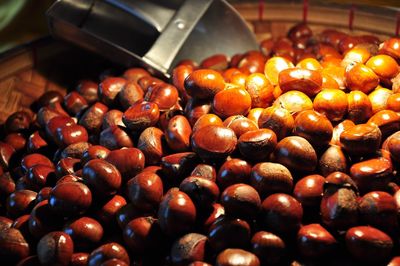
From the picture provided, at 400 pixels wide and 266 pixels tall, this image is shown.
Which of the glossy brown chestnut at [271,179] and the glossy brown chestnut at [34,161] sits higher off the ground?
the glossy brown chestnut at [271,179]

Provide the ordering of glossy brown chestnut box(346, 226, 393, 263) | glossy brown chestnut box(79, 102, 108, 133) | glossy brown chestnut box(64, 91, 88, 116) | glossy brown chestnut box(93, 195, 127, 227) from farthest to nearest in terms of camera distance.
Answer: glossy brown chestnut box(64, 91, 88, 116), glossy brown chestnut box(79, 102, 108, 133), glossy brown chestnut box(93, 195, 127, 227), glossy brown chestnut box(346, 226, 393, 263)

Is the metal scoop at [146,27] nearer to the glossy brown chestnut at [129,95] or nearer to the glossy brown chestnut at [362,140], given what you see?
the glossy brown chestnut at [129,95]

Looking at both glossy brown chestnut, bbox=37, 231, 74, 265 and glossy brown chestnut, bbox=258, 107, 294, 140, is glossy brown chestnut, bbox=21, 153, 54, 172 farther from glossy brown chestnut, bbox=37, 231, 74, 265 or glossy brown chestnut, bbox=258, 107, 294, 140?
glossy brown chestnut, bbox=258, 107, 294, 140

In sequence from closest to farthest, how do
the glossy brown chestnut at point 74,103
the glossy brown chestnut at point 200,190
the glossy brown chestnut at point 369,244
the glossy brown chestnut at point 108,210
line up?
the glossy brown chestnut at point 369,244 → the glossy brown chestnut at point 200,190 → the glossy brown chestnut at point 108,210 → the glossy brown chestnut at point 74,103

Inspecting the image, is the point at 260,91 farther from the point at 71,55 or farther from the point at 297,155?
the point at 71,55

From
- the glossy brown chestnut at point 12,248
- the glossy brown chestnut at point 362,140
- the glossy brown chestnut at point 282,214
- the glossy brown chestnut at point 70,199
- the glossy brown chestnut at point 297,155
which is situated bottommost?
the glossy brown chestnut at point 12,248

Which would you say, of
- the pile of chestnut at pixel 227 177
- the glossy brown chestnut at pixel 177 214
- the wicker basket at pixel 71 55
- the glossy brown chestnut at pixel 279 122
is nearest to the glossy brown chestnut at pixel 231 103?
the pile of chestnut at pixel 227 177

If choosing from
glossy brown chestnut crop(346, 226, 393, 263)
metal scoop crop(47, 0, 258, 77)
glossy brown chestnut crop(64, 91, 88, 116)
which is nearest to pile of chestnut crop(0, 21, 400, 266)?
glossy brown chestnut crop(346, 226, 393, 263)
